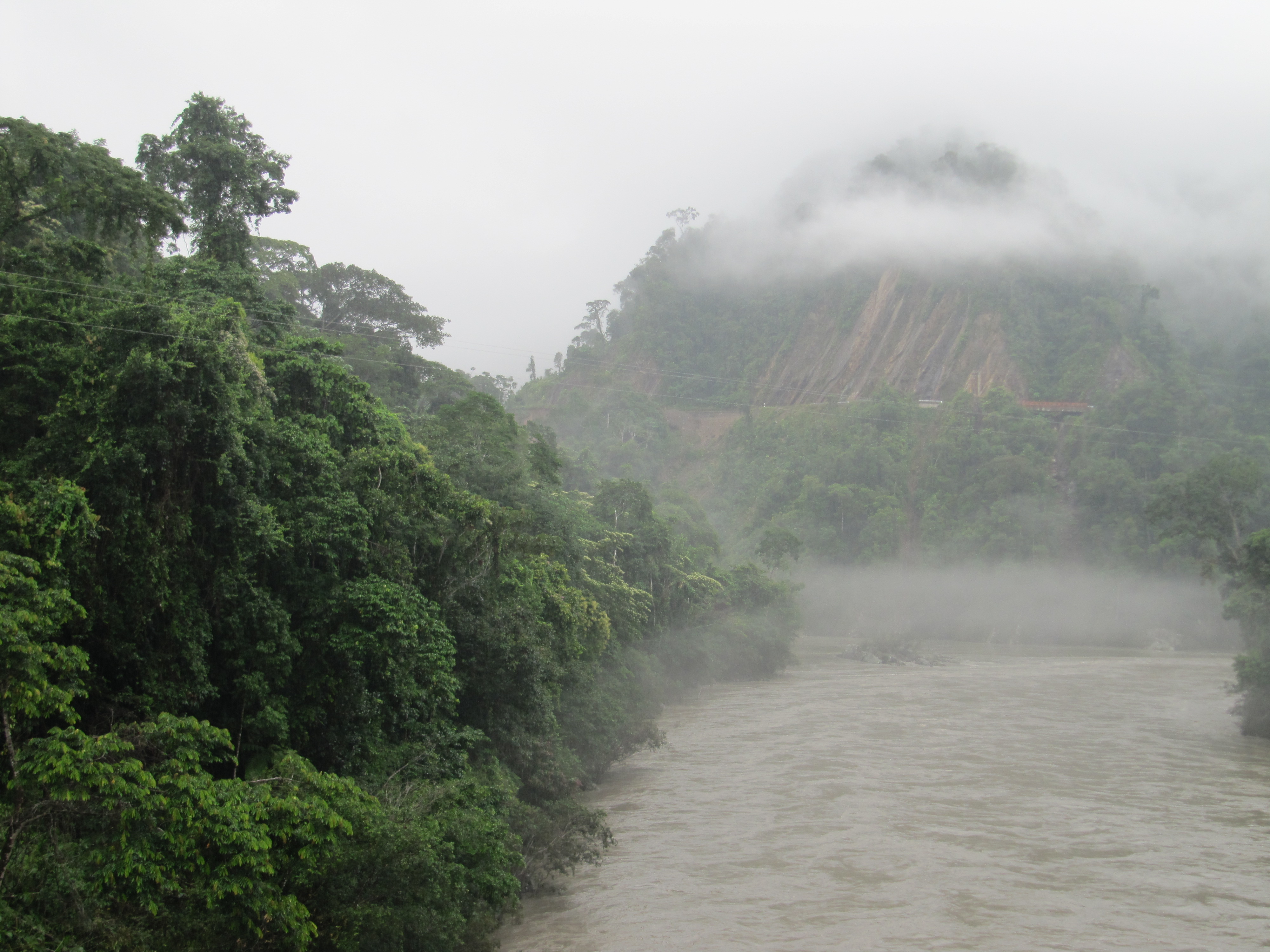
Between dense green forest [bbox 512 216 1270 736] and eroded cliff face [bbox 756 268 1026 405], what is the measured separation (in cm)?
108

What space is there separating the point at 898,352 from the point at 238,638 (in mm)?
96141

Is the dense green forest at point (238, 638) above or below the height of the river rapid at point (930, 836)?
above

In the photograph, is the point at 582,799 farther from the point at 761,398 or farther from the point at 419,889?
the point at 761,398

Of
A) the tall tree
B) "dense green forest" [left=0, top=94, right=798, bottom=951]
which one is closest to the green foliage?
"dense green forest" [left=0, top=94, right=798, bottom=951]

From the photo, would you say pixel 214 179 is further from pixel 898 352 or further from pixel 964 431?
pixel 898 352

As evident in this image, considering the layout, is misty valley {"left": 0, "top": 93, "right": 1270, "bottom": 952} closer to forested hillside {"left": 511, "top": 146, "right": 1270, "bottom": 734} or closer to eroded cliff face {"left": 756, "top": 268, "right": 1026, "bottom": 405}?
forested hillside {"left": 511, "top": 146, "right": 1270, "bottom": 734}

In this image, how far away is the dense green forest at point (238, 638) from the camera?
27.8 ft

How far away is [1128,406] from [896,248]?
46.5m

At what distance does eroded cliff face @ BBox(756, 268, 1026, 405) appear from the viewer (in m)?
94.9

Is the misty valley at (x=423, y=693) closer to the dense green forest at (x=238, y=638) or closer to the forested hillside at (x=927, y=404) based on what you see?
the dense green forest at (x=238, y=638)

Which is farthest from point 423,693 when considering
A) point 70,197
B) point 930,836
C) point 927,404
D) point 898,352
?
point 898,352

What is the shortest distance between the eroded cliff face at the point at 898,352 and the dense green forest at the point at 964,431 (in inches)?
42.7

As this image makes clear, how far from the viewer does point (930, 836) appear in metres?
17.7

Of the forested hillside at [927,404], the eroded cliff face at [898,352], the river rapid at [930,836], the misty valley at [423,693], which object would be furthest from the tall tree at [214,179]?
the eroded cliff face at [898,352]
